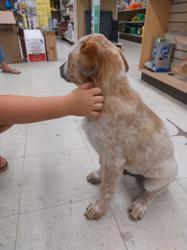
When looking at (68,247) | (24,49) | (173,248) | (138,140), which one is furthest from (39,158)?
(24,49)

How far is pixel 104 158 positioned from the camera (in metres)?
0.70

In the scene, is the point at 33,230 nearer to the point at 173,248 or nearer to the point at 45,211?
the point at 45,211

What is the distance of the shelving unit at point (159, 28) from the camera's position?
81.1 inches

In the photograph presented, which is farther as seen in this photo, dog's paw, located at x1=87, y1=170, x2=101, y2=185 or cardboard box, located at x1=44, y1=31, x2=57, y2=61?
cardboard box, located at x1=44, y1=31, x2=57, y2=61

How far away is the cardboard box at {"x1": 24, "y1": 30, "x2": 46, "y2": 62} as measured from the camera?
10.0 feet

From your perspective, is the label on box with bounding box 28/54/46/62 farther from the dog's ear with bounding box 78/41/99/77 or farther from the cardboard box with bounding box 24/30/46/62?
the dog's ear with bounding box 78/41/99/77

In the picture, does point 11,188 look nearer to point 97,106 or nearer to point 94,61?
point 97,106

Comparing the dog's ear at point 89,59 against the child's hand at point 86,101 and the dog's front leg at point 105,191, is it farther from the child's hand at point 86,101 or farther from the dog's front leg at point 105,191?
the dog's front leg at point 105,191

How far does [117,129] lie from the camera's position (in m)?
0.64

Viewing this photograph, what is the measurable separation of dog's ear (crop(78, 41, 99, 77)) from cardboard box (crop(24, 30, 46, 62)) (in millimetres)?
2918

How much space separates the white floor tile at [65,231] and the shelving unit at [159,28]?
1607mm

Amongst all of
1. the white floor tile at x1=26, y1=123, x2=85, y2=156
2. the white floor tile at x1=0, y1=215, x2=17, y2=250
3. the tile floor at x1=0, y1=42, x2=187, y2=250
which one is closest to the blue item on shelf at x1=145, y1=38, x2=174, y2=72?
the tile floor at x1=0, y1=42, x2=187, y2=250

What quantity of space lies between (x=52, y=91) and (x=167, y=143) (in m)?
1.64

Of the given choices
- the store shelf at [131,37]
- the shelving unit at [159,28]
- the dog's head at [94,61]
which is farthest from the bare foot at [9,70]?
the store shelf at [131,37]
